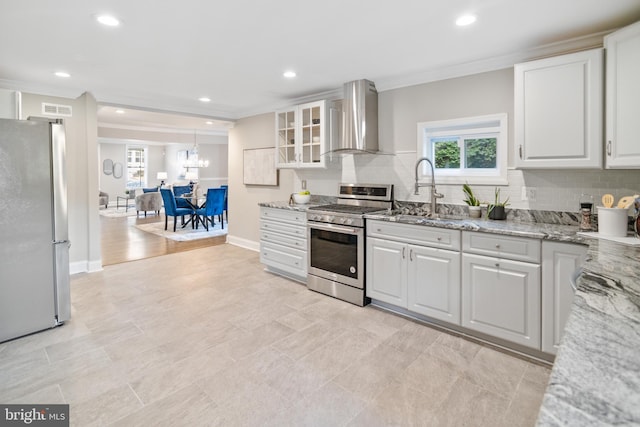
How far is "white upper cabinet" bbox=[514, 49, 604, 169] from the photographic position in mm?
2457

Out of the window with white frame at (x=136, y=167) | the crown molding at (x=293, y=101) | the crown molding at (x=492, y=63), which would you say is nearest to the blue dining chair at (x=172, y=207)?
the crown molding at (x=293, y=101)

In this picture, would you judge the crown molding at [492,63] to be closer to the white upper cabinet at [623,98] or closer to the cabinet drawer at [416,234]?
the white upper cabinet at [623,98]

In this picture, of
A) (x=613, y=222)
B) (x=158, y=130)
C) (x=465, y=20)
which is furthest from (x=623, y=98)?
(x=158, y=130)

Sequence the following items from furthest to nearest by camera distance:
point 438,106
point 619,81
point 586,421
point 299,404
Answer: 1. point 438,106
2. point 619,81
3. point 299,404
4. point 586,421

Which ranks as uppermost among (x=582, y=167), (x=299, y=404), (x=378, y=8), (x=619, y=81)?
(x=378, y=8)

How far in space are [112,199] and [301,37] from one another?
12292 mm

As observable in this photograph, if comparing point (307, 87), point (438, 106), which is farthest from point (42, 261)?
point (438, 106)

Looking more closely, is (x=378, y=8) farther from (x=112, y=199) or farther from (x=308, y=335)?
(x=112, y=199)

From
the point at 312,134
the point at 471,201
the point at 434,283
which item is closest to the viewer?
the point at 434,283

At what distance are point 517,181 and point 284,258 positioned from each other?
268cm

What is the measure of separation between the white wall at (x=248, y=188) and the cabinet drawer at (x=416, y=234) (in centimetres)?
230

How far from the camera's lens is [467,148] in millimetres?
3559

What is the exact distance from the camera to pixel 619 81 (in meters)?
2.30

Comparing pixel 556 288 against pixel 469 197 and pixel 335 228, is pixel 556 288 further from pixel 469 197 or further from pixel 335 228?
pixel 335 228
